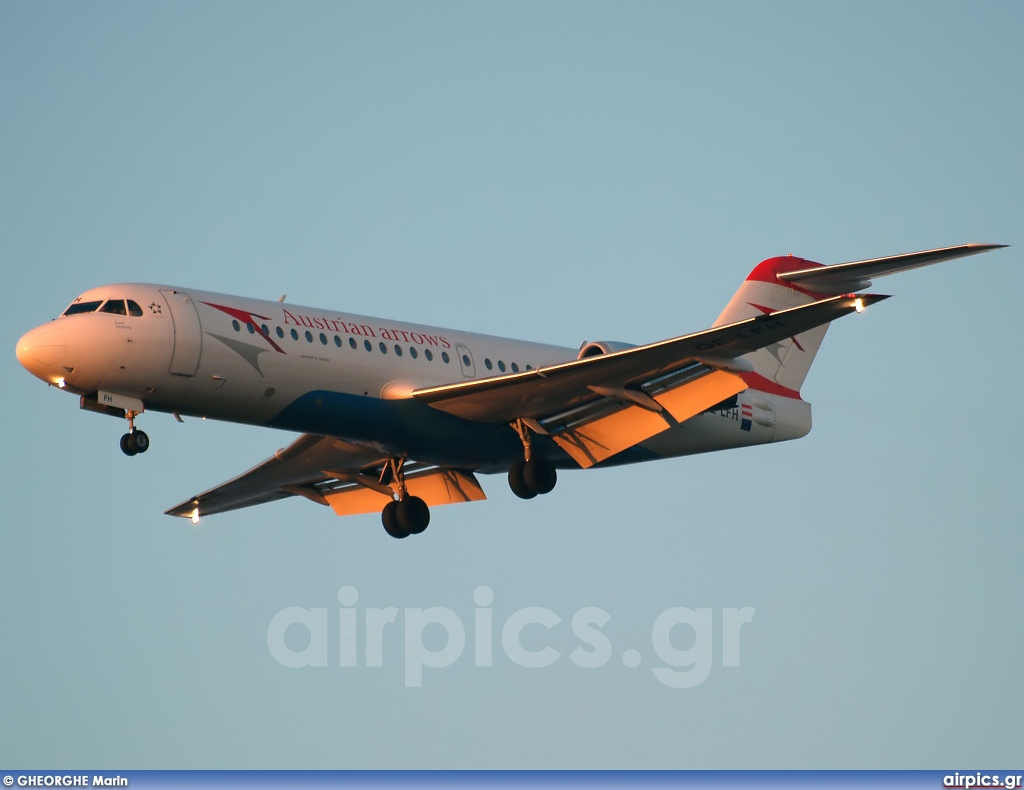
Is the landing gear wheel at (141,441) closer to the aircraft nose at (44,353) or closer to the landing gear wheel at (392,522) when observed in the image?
the aircraft nose at (44,353)

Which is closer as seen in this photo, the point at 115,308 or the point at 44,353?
the point at 44,353

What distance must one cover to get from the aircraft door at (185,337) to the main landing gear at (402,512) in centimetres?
512

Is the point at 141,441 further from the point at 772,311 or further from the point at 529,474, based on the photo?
the point at 772,311

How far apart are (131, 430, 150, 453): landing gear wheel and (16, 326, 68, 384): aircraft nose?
4.90 feet

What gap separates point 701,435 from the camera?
30.5 meters

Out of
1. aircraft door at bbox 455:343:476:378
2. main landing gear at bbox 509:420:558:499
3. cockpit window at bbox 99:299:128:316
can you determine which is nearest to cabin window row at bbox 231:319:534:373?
aircraft door at bbox 455:343:476:378

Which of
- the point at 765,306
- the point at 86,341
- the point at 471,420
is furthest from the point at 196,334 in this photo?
the point at 765,306

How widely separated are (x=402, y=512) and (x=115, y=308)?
681 cm

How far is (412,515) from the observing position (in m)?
29.6

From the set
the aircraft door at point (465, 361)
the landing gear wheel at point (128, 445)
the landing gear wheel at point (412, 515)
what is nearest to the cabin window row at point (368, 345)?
the aircraft door at point (465, 361)

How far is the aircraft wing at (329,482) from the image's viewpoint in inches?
1184

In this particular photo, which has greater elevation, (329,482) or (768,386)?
(768,386)

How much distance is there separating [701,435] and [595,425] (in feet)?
9.54

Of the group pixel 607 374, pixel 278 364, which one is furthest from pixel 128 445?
pixel 607 374
